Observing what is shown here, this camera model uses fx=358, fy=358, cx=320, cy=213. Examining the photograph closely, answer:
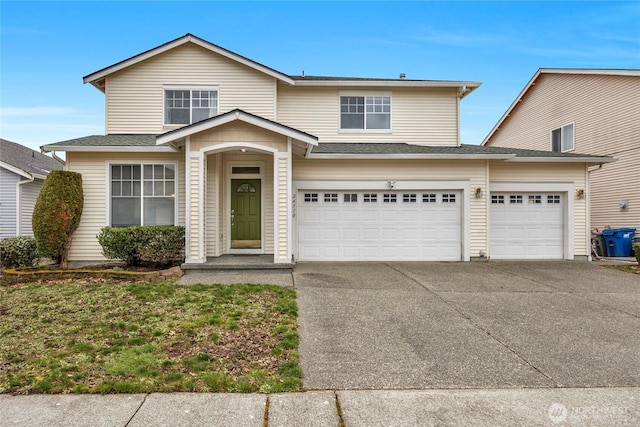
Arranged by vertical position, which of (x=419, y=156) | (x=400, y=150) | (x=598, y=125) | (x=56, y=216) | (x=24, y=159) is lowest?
(x=56, y=216)

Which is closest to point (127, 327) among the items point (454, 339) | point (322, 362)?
point (322, 362)

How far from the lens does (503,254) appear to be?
36.6ft

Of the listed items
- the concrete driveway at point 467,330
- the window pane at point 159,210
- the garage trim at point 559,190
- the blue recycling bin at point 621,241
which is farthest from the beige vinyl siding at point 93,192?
the blue recycling bin at point 621,241

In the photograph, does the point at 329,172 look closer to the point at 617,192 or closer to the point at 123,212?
the point at 123,212

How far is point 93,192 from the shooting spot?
9805 millimetres

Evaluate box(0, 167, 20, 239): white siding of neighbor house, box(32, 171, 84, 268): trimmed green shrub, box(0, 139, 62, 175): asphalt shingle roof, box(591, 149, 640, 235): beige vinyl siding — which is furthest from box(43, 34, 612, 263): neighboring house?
box(0, 139, 62, 175): asphalt shingle roof

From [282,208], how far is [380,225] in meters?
3.37

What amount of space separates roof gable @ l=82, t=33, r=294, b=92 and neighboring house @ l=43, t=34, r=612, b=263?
0.04 metres

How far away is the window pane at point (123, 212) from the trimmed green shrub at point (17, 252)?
1.95m

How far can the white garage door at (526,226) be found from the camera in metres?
11.2

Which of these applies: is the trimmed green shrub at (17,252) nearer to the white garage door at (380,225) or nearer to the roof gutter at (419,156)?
the white garage door at (380,225)

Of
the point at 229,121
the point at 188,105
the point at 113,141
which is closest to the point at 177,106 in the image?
the point at 188,105

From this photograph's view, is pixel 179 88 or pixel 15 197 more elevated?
pixel 179 88

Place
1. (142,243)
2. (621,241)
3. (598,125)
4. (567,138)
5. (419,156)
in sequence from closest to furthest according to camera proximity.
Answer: (142,243) < (419,156) < (621,241) < (598,125) < (567,138)
